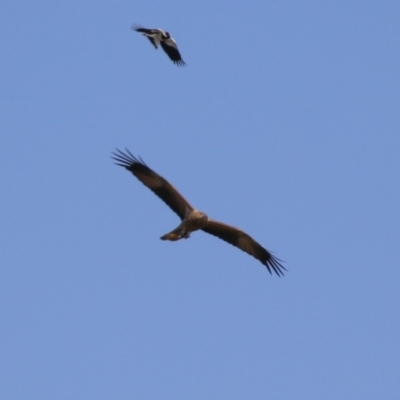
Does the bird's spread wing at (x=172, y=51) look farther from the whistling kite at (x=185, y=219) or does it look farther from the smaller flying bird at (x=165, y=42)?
the whistling kite at (x=185, y=219)

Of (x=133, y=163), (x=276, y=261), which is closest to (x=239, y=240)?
(x=276, y=261)

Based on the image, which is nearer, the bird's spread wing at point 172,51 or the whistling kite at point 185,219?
the whistling kite at point 185,219

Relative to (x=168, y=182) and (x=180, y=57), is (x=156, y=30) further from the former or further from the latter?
(x=168, y=182)

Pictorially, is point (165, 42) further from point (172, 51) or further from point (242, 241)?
point (242, 241)

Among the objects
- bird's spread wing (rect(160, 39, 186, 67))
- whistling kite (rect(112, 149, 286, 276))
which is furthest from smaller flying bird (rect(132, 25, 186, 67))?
whistling kite (rect(112, 149, 286, 276))

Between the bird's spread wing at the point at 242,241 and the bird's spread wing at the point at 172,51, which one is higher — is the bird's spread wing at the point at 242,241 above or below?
below

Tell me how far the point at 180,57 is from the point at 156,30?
1071mm

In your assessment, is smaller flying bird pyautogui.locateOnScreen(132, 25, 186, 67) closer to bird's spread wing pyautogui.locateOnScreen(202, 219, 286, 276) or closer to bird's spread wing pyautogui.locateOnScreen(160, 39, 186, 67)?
bird's spread wing pyautogui.locateOnScreen(160, 39, 186, 67)

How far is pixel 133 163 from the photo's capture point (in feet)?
65.7

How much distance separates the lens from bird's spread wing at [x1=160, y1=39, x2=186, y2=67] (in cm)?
2534

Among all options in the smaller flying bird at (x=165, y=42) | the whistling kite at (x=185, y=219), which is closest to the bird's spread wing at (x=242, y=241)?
the whistling kite at (x=185, y=219)

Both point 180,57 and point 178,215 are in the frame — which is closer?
point 178,215

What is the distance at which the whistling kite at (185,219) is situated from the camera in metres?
19.2

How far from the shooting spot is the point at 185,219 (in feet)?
63.2
